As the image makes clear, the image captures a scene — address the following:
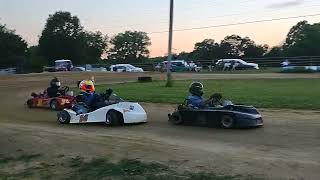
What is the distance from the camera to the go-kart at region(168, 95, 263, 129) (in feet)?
52.4

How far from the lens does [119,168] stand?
477 inches

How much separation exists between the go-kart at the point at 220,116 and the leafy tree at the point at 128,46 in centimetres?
12596

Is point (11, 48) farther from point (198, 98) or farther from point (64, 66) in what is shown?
point (198, 98)

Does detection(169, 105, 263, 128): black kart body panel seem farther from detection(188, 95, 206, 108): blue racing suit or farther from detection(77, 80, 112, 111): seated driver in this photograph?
detection(77, 80, 112, 111): seated driver

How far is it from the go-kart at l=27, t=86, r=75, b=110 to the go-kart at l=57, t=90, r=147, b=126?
3807mm

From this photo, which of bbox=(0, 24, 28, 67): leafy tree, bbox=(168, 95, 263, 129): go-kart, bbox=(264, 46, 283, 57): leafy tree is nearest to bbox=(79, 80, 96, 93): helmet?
bbox=(168, 95, 263, 129): go-kart

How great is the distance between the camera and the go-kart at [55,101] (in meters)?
23.4

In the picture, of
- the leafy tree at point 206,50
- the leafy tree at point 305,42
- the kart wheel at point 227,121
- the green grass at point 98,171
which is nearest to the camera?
the green grass at point 98,171

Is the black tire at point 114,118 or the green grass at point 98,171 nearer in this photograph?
the green grass at point 98,171

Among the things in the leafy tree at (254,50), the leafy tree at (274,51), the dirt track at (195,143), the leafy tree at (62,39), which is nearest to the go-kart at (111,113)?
the dirt track at (195,143)

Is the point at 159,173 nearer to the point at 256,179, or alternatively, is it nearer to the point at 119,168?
the point at 119,168

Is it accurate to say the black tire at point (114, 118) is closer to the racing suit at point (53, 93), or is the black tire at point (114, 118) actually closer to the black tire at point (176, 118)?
the black tire at point (176, 118)

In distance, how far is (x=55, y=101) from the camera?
23812mm

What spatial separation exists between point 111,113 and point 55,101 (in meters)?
6.32
